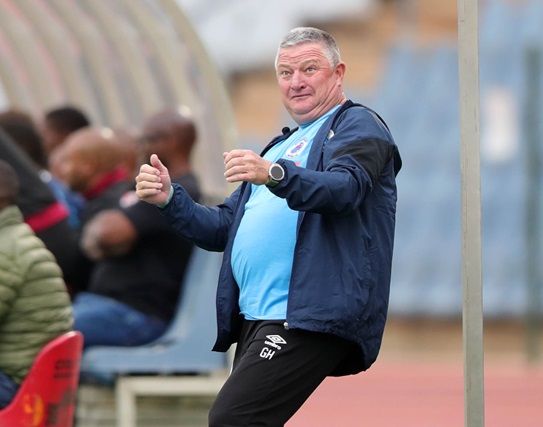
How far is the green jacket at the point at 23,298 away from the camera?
577cm

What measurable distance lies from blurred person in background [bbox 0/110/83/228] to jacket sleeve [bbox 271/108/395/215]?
409 centimetres

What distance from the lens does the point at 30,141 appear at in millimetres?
8820

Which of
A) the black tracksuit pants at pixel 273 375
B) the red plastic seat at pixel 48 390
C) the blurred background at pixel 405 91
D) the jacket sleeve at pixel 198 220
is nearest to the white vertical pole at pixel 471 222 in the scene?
the black tracksuit pants at pixel 273 375

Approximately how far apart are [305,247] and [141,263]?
349 cm

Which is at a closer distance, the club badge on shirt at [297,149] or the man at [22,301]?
the club badge on shirt at [297,149]

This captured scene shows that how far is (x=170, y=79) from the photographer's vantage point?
9695mm

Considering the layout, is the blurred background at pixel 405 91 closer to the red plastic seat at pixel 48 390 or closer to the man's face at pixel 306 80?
the red plastic seat at pixel 48 390

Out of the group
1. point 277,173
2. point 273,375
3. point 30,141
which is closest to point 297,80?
point 277,173

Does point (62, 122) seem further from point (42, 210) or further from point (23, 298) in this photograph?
point (23, 298)

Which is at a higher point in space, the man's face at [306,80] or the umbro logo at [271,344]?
the man's face at [306,80]

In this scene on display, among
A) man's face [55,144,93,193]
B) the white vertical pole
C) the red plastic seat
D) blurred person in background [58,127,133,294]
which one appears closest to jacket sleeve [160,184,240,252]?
the white vertical pole

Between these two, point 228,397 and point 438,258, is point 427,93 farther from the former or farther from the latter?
point 228,397

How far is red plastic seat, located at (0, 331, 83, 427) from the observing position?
5.67 metres

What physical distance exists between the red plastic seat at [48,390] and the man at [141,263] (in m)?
2.10
